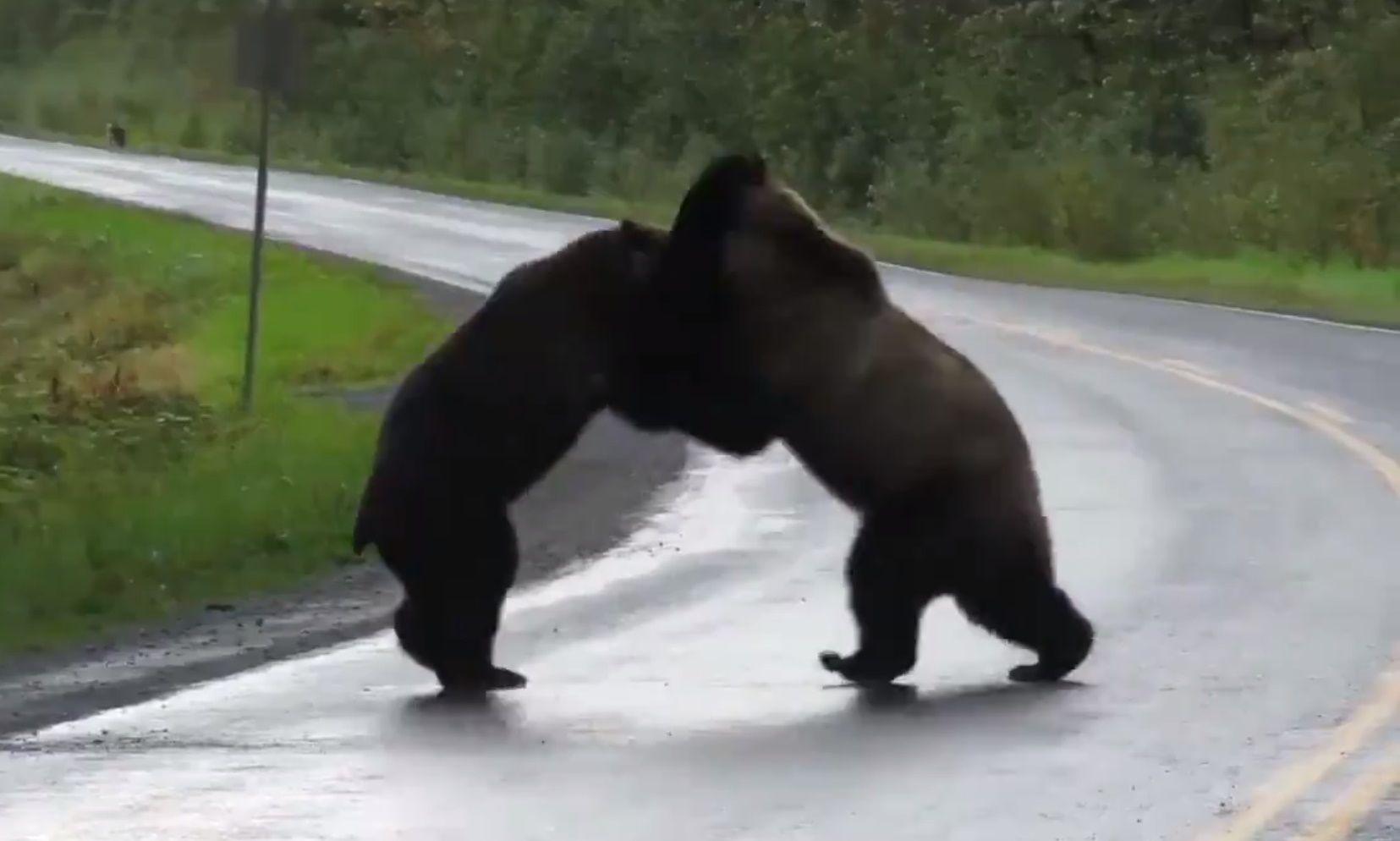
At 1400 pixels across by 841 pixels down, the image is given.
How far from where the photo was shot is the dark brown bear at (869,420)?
10523mm

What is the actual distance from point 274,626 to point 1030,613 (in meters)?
3.37

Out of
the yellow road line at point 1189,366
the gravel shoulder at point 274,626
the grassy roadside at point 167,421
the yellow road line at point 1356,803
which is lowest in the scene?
the grassy roadside at point 167,421

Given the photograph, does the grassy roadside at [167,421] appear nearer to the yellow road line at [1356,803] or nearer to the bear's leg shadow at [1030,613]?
the bear's leg shadow at [1030,613]

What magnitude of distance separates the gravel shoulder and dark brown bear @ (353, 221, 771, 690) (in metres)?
1.23

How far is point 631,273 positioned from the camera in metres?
10.5

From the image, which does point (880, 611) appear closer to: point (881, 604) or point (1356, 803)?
point (881, 604)

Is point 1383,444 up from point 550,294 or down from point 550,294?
down

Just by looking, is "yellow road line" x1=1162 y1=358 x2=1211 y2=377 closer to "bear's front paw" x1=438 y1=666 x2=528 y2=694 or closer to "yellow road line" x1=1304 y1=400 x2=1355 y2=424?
"yellow road line" x1=1304 y1=400 x2=1355 y2=424

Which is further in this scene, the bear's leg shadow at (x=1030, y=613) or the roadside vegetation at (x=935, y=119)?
the roadside vegetation at (x=935, y=119)

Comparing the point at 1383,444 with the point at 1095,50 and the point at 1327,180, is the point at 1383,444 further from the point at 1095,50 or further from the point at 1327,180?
the point at 1095,50

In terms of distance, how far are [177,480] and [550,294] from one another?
23.4ft

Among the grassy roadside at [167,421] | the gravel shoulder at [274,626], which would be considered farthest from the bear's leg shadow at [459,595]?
the grassy roadside at [167,421]

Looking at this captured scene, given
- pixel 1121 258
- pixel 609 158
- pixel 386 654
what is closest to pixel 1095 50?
pixel 609 158

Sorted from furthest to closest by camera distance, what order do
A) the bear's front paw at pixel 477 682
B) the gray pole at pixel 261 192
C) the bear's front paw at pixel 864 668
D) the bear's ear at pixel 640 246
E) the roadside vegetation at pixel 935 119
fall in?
the roadside vegetation at pixel 935 119
the gray pole at pixel 261 192
the bear's front paw at pixel 864 668
the bear's front paw at pixel 477 682
the bear's ear at pixel 640 246
